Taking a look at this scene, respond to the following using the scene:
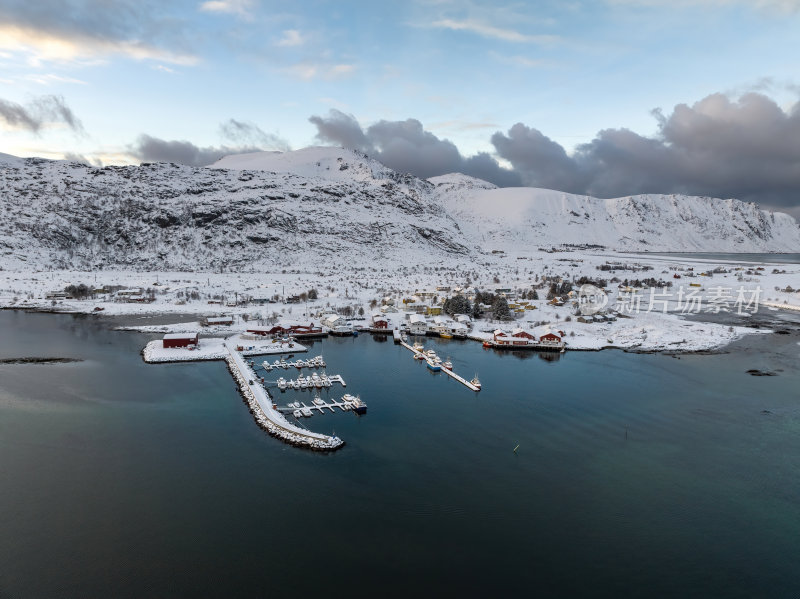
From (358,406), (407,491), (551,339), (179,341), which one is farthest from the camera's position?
(551,339)

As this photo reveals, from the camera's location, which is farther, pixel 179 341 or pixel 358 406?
pixel 179 341

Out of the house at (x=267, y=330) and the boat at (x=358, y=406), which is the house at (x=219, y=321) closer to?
the house at (x=267, y=330)

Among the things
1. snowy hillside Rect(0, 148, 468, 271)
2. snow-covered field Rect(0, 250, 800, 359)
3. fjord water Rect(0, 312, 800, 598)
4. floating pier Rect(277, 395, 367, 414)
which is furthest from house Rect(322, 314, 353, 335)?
snowy hillside Rect(0, 148, 468, 271)

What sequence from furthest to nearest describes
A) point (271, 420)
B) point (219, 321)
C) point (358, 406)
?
point (219, 321), point (358, 406), point (271, 420)

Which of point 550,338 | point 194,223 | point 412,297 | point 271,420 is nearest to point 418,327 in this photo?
point 550,338

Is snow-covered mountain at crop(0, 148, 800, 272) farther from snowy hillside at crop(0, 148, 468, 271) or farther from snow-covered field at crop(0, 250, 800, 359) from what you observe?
snow-covered field at crop(0, 250, 800, 359)

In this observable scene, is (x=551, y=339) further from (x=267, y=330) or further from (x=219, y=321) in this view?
(x=219, y=321)

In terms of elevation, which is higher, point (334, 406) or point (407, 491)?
point (334, 406)

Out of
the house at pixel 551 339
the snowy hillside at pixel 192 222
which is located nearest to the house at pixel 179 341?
the house at pixel 551 339
